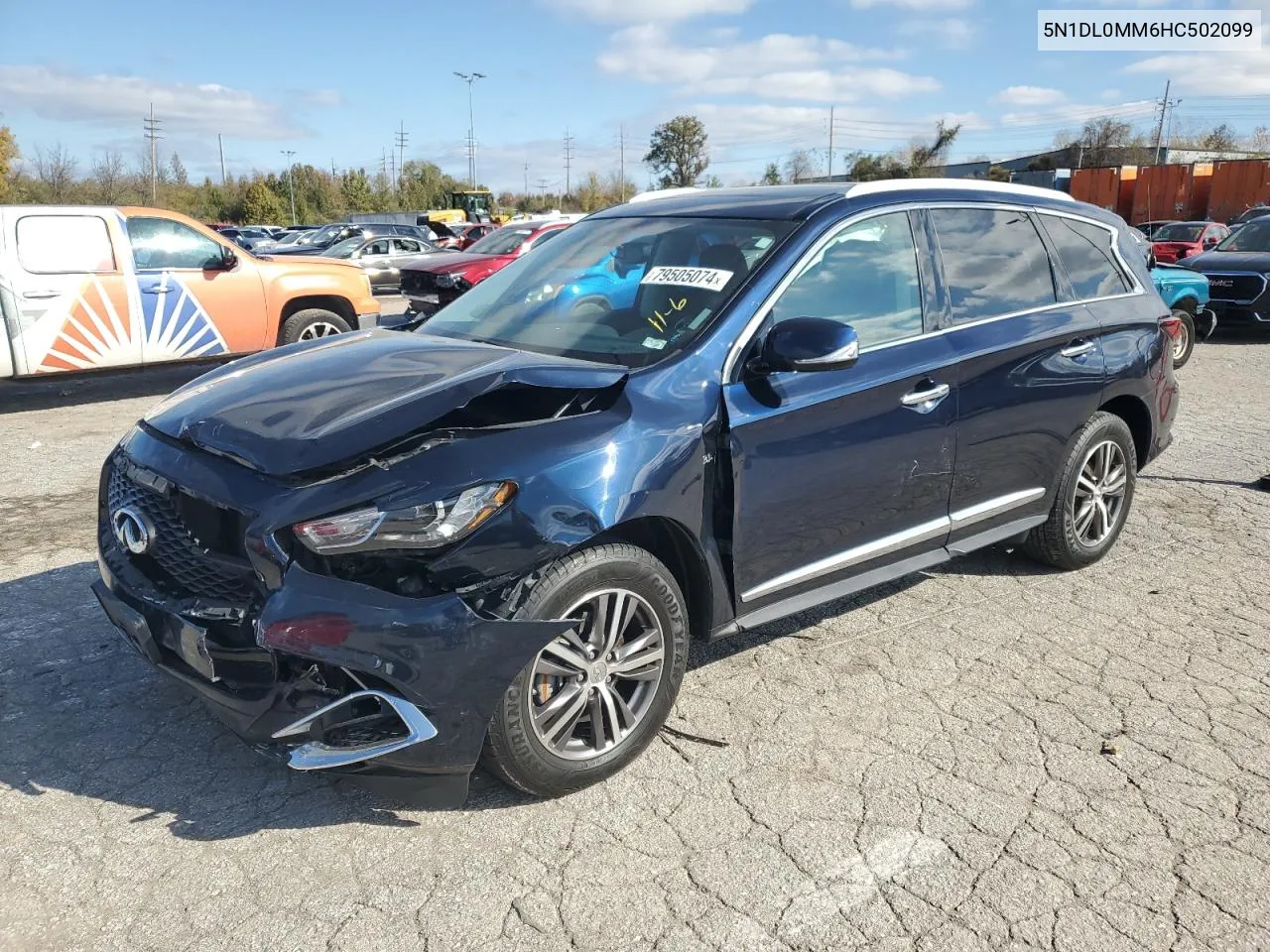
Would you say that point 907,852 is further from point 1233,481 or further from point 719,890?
point 1233,481

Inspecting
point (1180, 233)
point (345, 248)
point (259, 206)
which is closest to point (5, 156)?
point (259, 206)

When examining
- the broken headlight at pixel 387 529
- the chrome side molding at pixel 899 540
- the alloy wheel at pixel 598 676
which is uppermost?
the broken headlight at pixel 387 529

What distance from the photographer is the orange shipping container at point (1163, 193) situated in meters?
36.1

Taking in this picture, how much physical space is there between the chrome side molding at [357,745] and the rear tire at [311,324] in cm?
830

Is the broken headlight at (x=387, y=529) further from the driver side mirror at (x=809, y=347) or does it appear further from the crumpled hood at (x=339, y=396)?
the driver side mirror at (x=809, y=347)

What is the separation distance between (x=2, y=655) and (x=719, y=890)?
307 centimetres

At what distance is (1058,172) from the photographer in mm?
39469

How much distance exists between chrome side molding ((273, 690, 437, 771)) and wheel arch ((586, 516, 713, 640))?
2.58ft

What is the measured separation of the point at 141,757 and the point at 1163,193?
1619 inches

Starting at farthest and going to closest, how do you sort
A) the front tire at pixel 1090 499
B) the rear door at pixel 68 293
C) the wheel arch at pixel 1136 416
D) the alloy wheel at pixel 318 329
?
the alloy wheel at pixel 318 329, the rear door at pixel 68 293, the wheel arch at pixel 1136 416, the front tire at pixel 1090 499

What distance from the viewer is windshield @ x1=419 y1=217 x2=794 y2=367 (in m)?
3.55

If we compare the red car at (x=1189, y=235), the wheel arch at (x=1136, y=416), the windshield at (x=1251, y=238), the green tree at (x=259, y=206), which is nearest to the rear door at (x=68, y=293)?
the wheel arch at (x=1136, y=416)

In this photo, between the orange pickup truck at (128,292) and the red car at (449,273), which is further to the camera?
the red car at (449,273)

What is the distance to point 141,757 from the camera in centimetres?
328
